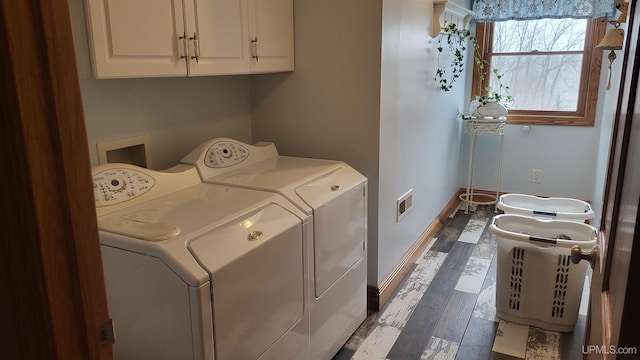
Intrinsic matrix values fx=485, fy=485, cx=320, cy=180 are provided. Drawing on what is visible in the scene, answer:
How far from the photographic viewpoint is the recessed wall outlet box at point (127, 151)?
1.93 metres

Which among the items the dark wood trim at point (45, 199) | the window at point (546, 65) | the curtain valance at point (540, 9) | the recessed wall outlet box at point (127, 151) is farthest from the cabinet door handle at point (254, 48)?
the window at point (546, 65)

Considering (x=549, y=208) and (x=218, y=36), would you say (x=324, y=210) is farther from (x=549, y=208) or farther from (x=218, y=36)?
(x=549, y=208)

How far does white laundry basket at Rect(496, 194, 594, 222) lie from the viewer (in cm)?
273

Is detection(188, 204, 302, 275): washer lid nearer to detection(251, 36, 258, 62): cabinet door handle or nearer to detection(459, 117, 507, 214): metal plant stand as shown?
detection(251, 36, 258, 62): cabinet door handle

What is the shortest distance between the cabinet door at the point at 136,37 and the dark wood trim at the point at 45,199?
982 millimetres

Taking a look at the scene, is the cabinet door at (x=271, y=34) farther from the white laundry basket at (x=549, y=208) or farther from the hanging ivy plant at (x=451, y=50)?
the white laundry basket at (x=549, y=208)

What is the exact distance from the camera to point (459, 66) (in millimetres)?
4285

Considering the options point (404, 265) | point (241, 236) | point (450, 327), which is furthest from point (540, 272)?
point (241, 236)

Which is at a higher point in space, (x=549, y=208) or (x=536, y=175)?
(x=549, y=208)

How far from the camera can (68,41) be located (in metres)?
0.66

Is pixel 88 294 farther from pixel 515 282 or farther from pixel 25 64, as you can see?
pixel 515 282

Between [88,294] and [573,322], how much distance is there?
243 cm

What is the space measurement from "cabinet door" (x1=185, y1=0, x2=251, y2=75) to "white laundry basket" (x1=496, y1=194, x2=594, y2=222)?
1.75m

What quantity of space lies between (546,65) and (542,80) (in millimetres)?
134
